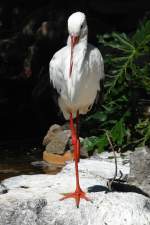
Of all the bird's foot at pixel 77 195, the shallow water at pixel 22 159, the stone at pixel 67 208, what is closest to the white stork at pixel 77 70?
the bird's foot at pixel 77 195

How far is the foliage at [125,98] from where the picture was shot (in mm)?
9594

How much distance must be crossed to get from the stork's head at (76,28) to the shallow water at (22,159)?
12.1 ft

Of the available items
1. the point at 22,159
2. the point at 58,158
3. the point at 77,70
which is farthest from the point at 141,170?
the point at 22,159

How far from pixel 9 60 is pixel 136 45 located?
210 inches

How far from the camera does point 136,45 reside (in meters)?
9.74

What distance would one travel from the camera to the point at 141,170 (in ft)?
23.8

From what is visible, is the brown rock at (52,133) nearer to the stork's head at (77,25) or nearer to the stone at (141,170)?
the stone at (141,170)

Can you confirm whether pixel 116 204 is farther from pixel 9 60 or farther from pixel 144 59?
→ pixel 9 60

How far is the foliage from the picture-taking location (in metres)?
9.59

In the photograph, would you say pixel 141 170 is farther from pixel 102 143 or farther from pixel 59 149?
pixel 59 149

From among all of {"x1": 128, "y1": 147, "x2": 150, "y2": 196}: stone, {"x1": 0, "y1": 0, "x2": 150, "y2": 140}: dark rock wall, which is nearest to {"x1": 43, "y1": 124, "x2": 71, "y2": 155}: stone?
{"x1": 0, "y1": 0, "x2": 150, "y2": 140}: dark rock wall

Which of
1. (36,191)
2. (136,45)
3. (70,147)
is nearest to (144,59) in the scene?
(136,45)

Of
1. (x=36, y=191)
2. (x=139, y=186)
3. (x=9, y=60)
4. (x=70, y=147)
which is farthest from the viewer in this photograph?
(x=9, y=60)

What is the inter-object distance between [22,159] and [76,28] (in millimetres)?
4908
